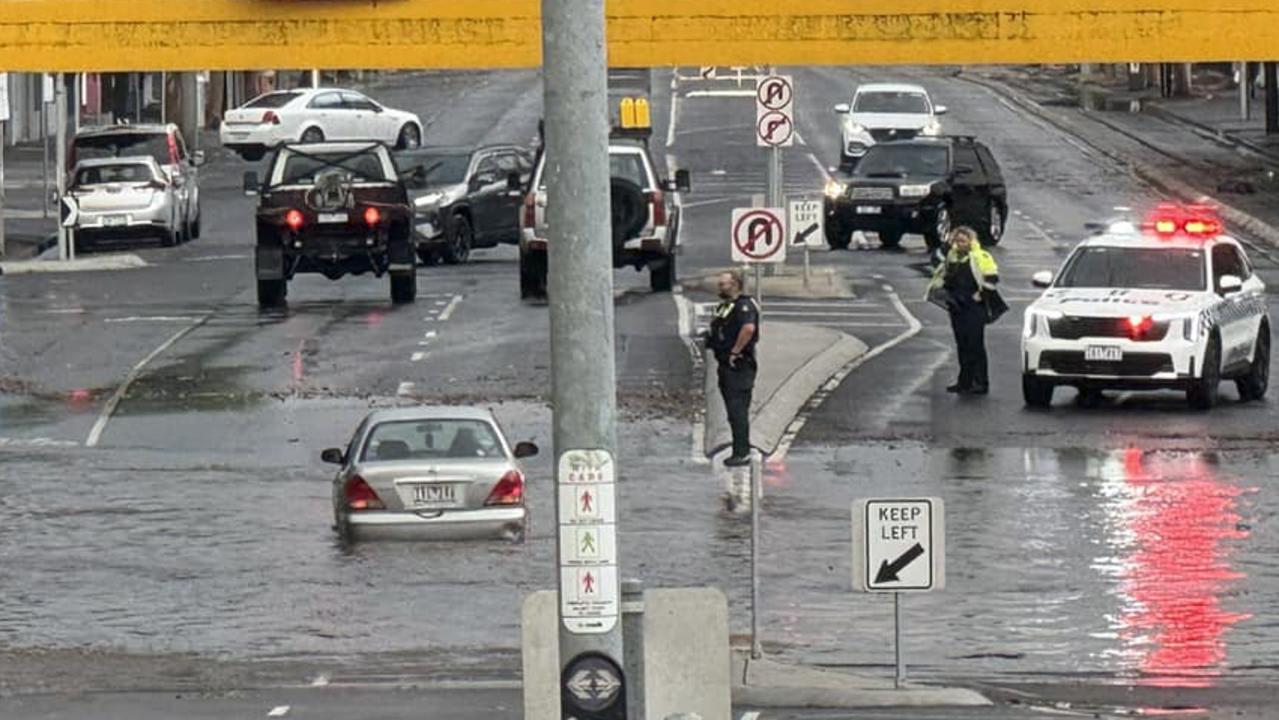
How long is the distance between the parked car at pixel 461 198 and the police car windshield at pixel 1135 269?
43.3ft

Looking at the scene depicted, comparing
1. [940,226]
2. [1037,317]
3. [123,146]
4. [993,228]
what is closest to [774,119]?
[1037,317]

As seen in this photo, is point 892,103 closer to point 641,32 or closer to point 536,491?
point 641,32

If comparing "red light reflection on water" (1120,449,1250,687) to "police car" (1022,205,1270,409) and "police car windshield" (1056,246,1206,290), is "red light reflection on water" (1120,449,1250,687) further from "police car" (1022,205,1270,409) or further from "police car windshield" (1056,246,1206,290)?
"police car windshield" (1056,246,1206,290)

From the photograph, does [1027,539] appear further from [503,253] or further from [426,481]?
[503,253]

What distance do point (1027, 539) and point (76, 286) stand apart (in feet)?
72.9

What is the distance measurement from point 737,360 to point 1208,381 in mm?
6403

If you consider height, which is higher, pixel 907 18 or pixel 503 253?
pixel 907 18

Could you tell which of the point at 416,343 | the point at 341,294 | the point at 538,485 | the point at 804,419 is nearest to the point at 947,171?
the point at 341,294

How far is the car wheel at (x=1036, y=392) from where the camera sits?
107 feet

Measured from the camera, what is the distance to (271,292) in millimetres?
40688

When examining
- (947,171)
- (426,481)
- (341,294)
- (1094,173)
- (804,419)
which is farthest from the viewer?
(1094,173)

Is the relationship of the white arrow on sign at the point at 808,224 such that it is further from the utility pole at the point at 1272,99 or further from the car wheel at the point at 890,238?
the utility pole at the point at 1272,99

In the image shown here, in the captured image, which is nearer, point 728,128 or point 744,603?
point 744,603

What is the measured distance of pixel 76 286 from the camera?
44.9 meters
